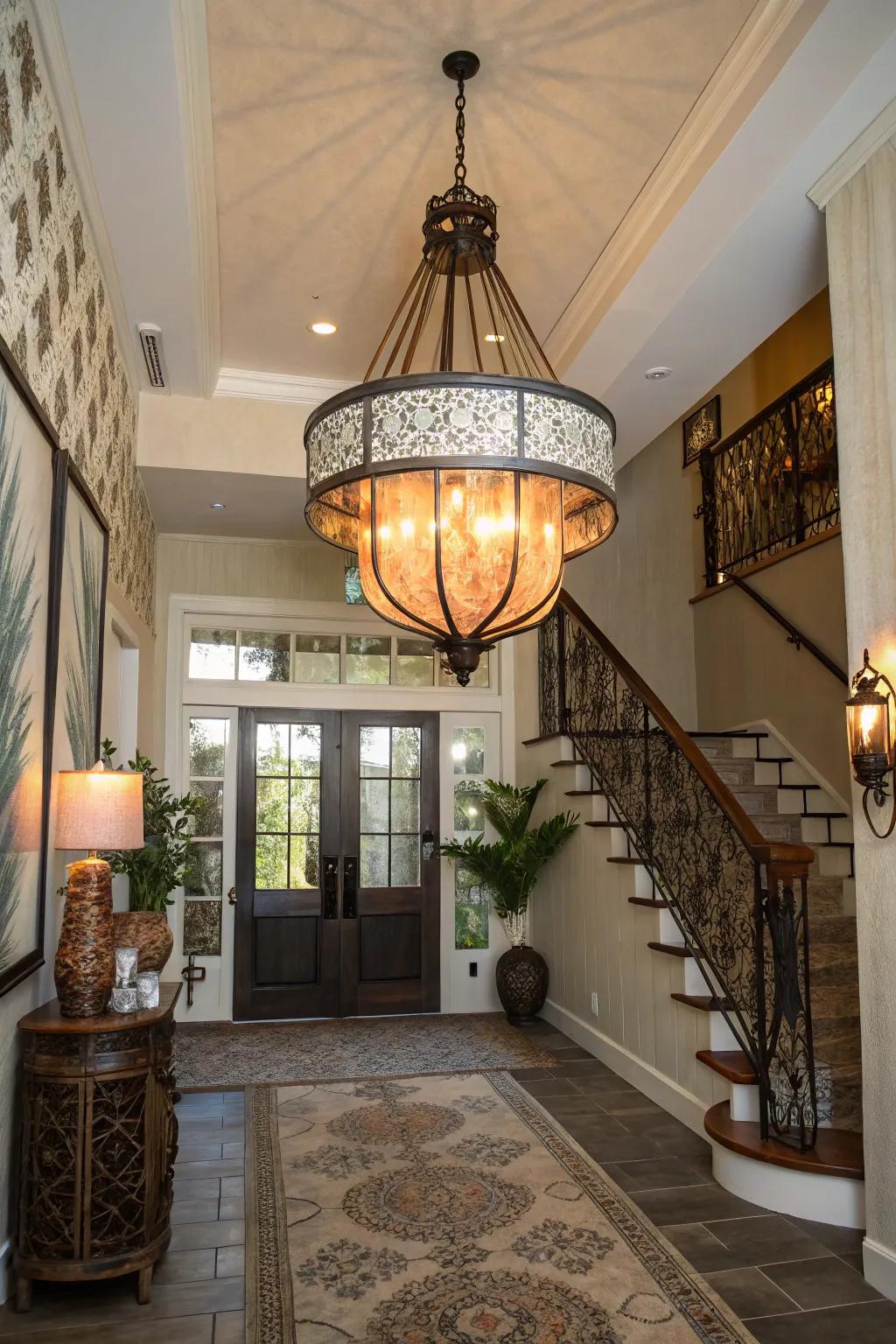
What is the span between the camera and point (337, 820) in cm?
712

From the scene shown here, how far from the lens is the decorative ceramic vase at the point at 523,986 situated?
660 cm

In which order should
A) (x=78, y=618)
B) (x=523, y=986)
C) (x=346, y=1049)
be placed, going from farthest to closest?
(x=523, y=986) < (x=346, y=1049) < (x=78, y=618)

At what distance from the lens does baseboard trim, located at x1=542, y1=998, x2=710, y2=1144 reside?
14.5ft

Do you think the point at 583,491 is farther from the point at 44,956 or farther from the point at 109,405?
the point at 109,405

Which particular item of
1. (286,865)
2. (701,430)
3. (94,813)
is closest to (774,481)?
(701,430)

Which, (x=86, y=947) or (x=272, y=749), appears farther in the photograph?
(x=272, y=749)

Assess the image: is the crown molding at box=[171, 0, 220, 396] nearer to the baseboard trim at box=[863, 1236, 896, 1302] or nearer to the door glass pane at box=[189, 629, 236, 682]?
the door glass pane at box=[189, 629, 236, 682]

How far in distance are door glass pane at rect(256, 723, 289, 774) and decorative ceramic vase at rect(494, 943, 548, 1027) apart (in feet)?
7.04

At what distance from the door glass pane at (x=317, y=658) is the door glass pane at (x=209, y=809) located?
1.00 metres

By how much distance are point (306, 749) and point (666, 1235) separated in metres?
4.47

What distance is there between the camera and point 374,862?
7.17 metres

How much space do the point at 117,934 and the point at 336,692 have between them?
12.3 ft

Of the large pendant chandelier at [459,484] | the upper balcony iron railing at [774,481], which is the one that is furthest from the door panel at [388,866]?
the large pendant chandelier at [459,484]

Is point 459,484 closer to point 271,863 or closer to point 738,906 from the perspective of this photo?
point 738,906
